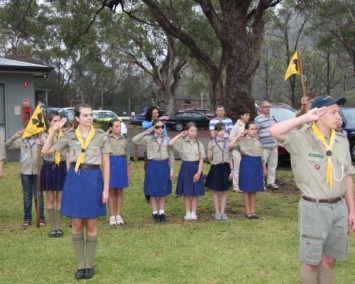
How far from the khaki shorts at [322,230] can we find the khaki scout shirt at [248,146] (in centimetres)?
413

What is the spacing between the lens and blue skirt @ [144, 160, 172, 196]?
806cm

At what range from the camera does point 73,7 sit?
18.5 m

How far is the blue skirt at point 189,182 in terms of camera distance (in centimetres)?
812

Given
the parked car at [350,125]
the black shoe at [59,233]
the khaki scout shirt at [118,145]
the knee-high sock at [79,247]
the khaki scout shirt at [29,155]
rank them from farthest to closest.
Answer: the parked car at [350,125] < the khaki scout shirt at [118,145] < the khaki scout shirt at [29,155] < the black shoe at [59,233] < the knee-high sock at [79,247]

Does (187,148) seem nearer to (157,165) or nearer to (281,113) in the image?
(157,165)

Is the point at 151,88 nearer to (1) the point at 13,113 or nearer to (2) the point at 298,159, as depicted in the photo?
(1) the point at 13,113

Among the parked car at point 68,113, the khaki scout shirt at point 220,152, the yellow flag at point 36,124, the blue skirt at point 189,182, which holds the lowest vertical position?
the blue skirt at point 189,182

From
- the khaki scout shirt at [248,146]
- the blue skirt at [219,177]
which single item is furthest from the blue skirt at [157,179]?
the khaki scout shirt at [248,146]

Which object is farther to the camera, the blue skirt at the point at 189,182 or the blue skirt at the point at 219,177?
the blue skirt at the point at 219,177

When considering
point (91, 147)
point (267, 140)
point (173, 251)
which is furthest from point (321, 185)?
point (267, 140)

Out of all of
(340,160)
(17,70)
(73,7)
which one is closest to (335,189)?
(340,160)

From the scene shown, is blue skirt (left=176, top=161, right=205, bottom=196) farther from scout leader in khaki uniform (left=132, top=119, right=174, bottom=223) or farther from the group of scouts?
scout leader in khaki uniform (left=132, top=119, right=174, bottom=223)

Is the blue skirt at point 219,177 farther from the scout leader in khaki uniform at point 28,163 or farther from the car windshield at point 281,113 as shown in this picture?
the car windshield at point 281,113

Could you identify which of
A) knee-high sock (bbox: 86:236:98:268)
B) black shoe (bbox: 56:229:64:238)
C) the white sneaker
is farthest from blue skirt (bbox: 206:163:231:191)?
knee-high sock (bbox: 86:236:98:268)
